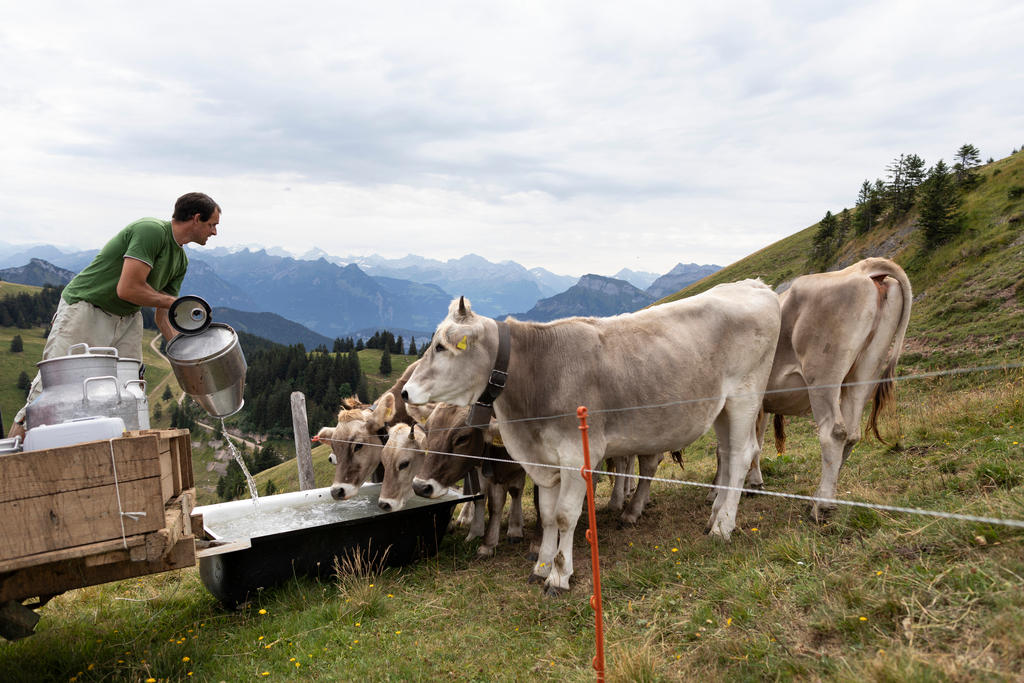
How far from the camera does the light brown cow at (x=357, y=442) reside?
7.72m

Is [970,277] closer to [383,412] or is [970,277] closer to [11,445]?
[383,412]

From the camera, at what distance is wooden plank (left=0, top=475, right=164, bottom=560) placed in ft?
10.1

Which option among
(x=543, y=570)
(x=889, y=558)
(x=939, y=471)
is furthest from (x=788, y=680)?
(x=939, y=471)

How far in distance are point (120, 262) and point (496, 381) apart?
3.43 m

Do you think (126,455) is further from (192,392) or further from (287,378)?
(287,378)

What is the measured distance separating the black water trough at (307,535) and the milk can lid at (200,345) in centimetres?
156

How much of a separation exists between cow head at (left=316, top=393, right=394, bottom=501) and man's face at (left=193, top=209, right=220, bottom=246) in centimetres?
335

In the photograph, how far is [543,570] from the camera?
18.9 ft

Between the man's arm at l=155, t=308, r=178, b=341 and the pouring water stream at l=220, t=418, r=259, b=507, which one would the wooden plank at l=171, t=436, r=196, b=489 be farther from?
the man's arm at l=155, t=308, r=178, b=341

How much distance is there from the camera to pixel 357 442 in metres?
7.79

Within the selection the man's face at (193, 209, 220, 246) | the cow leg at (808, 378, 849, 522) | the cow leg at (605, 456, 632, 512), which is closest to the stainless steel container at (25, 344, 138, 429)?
the man's face at (193, 209, 220, 246)

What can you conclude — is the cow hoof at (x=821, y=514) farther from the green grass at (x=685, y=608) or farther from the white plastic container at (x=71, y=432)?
the white plastic container at (x=71, y=432)

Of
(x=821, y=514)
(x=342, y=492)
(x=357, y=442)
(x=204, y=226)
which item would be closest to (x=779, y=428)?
(x=821, y=514)

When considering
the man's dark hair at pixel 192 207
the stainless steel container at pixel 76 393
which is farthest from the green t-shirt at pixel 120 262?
the stainless steel container at pixel 76 393
